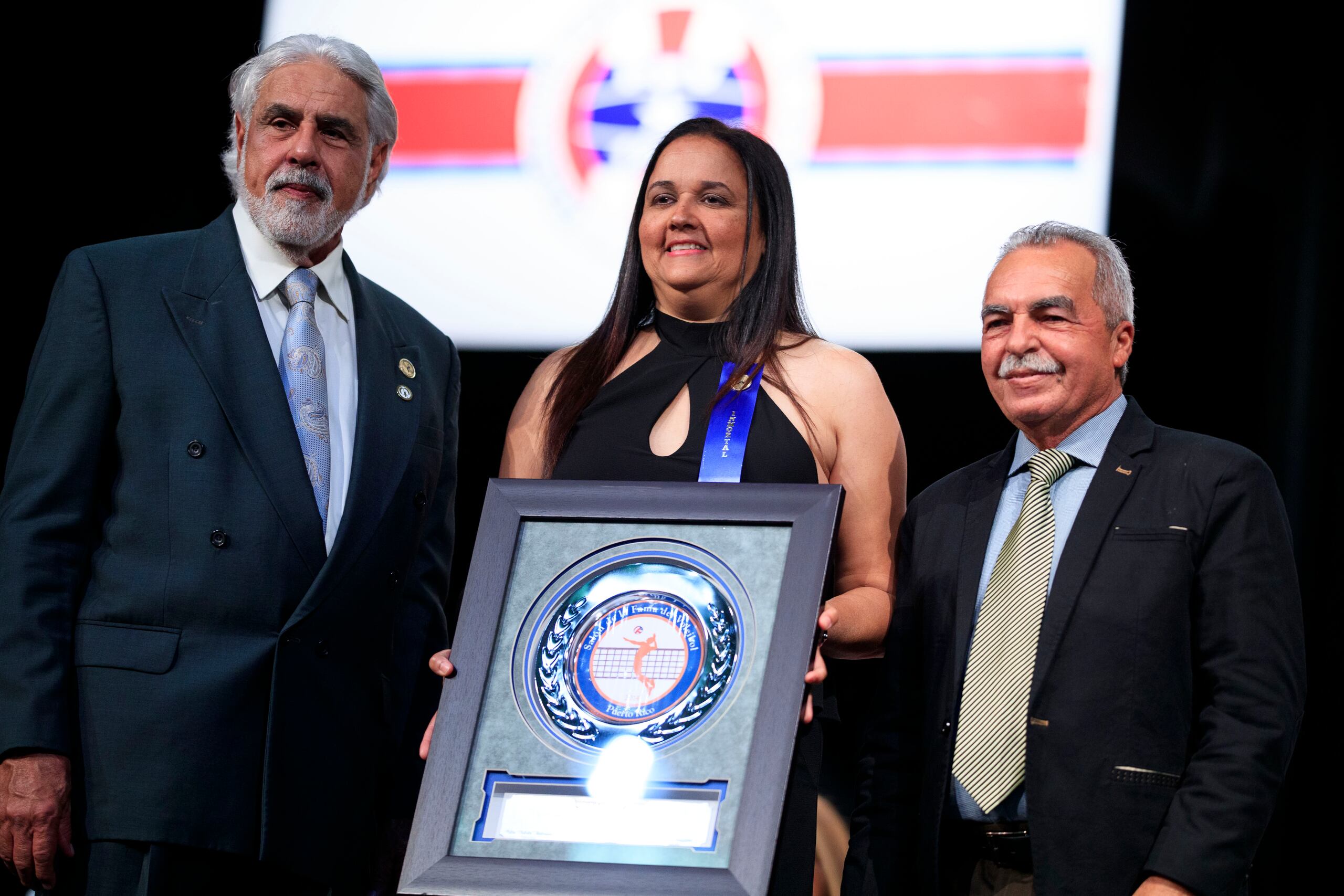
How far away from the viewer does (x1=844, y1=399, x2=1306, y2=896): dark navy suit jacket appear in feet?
6.12

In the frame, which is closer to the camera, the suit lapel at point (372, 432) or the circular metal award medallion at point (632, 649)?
the circular metal award medallion at point (632, 649)

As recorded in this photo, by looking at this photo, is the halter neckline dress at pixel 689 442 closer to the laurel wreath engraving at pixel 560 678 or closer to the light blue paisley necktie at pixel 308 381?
the laurel wreath engraving at pixel 560 678

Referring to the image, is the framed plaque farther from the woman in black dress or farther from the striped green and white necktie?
the striped green and white necktie

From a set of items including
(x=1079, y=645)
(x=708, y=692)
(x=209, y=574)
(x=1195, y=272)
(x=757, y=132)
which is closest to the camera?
(x=708, y=692)

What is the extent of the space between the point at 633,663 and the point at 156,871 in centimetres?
74

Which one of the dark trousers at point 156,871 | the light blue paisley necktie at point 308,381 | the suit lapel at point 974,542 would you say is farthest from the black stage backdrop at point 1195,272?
the dark trousers at point 156,871

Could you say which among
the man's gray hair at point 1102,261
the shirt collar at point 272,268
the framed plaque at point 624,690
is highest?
the man's gray hair at point 1102,261

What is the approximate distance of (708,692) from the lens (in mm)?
1845

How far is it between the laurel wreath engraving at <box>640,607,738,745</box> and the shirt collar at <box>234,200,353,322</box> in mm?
959

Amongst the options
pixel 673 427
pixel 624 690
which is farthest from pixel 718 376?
pixel 624 690

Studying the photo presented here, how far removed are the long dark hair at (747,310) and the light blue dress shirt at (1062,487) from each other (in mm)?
398

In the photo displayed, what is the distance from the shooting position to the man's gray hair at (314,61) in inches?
97.7

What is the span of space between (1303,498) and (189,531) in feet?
8.30

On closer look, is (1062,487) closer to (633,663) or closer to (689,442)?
(689,442)
